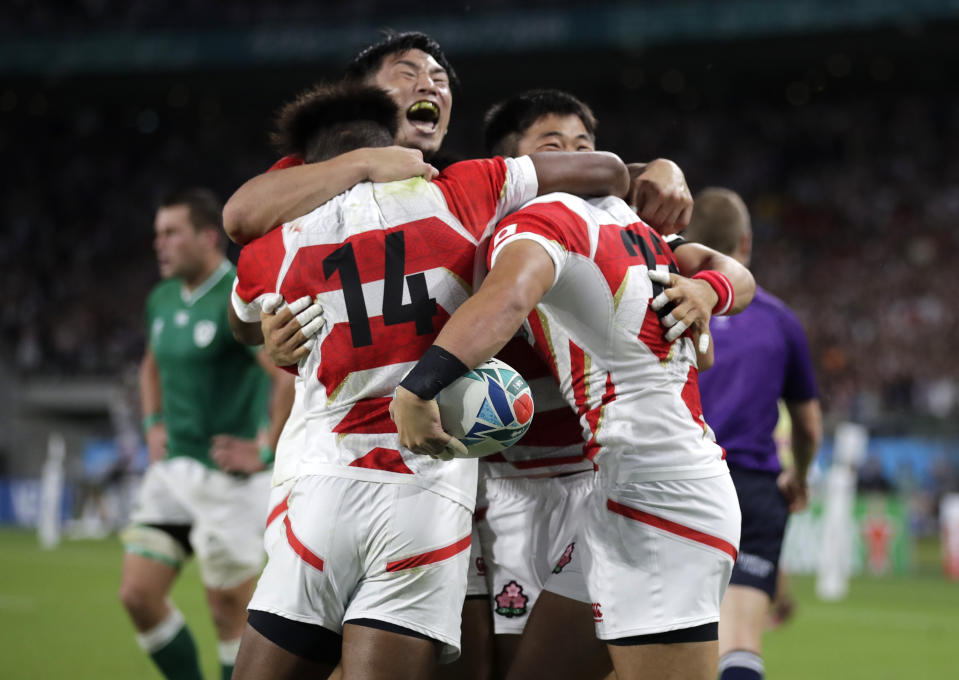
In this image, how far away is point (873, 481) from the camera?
17.0 metres

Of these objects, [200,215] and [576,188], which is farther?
[200,215]

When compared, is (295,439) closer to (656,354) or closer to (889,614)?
(656,354)

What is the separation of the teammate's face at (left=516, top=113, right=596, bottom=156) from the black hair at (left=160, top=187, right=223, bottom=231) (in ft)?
9.11

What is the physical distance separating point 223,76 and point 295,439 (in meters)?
27.4

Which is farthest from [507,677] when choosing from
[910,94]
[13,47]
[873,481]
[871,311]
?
[13,47]

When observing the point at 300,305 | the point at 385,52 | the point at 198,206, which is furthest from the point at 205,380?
the point at 300,305

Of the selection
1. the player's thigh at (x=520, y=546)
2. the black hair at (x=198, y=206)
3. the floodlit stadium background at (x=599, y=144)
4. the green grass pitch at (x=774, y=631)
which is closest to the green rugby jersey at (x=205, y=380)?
the black hair at (x=198, y=206)

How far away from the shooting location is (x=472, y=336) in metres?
2.59

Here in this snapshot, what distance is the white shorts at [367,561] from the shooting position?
2.86 meters

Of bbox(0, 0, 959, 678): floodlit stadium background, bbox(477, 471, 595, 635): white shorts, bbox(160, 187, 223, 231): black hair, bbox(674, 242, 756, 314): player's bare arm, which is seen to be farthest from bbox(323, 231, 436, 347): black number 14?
bbox(0, 0, 959, 678): floodlit stadium background

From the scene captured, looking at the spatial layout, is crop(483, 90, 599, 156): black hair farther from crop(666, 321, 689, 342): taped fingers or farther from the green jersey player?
the green jersey player

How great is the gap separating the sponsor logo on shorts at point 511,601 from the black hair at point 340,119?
1.36 m

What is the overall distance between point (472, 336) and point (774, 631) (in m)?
7.97

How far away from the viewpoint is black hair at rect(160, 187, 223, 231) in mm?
6035
